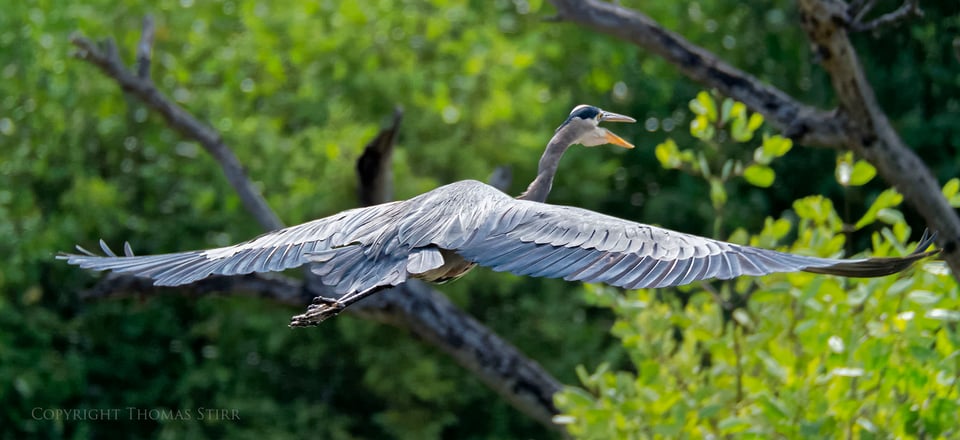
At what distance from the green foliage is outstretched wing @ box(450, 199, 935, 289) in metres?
1.29

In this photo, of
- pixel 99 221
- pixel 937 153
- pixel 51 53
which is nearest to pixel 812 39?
pixel 937 153

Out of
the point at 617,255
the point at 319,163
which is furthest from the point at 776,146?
the point at 319,163

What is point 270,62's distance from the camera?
36.9 ft

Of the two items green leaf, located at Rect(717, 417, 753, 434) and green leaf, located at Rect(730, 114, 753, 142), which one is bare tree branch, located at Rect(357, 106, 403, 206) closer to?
green leaf, located at Rect(730, 114, 753, 142)

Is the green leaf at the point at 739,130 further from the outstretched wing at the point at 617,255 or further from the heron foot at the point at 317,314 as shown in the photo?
the heron foot at the point at 317,314

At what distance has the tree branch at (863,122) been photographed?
624 centimetres

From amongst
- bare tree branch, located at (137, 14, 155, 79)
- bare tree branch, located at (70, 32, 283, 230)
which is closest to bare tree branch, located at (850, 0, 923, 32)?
bare tree branch, located at (70, 32, 283, 230)

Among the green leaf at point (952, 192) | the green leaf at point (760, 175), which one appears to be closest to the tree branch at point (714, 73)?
the green leaf at point (760, 175)

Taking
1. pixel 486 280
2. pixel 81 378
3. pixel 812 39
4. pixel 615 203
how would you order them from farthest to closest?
pixel 615 203 → pixel 81 378 → pixel 486 280 → pixel 812 39

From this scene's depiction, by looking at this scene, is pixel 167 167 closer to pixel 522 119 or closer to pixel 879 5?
pixel 522 119

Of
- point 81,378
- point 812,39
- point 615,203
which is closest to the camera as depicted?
point 812,39

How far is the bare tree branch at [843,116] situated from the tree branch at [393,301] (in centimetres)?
250

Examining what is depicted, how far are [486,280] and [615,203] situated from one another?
210cm

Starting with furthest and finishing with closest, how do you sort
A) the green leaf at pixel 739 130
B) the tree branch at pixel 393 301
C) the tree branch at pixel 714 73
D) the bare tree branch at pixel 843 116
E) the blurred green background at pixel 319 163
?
the blurred green background at pixel 319 163
the tree branch at pixel 393 301
the tree branch at pixel 714 73
the green leaf at pixel 739 130
the bare tree branch at pixel 843 116
